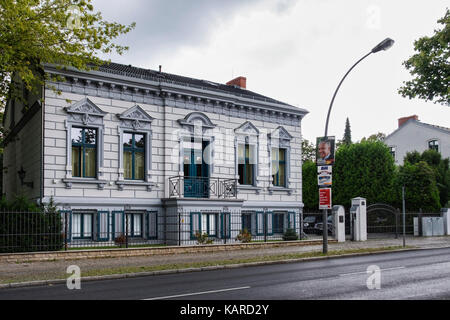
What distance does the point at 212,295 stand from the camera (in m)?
9.32

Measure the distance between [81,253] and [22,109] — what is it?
1029 cm

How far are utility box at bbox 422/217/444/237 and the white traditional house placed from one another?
8.52 metres

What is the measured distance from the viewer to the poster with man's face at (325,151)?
18141 mm

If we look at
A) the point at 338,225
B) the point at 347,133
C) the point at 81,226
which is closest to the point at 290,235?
the point at 338,225

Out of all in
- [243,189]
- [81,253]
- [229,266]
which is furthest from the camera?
[243,189]

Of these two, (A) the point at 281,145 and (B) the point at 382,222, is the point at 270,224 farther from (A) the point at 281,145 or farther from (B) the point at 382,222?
(B) the point at 382,222

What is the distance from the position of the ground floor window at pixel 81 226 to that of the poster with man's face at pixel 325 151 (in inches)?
390

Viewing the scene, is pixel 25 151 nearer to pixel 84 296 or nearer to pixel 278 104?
pixel 278 104

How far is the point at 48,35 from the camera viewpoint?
1914cm

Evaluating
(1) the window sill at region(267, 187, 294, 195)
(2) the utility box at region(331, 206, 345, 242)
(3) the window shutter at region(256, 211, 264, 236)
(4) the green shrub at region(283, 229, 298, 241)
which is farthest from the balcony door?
(2) the utility box at region(331, 206, 345, 242)

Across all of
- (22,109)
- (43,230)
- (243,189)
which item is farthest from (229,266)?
(22,109)

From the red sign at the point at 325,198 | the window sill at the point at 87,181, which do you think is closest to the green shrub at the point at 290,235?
the red sign at the point at 325,198

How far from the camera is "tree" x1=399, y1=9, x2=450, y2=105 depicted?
26.1 metres

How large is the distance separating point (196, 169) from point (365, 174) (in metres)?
17.4
